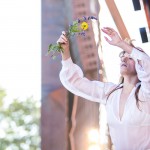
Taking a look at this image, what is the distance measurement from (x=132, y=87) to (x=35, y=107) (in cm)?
387

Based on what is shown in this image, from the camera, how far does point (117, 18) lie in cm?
209

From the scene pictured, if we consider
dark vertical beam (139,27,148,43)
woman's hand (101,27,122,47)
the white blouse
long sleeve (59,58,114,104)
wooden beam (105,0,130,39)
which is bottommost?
the white blouse

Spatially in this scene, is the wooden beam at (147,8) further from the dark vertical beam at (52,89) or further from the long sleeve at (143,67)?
the long sleeve at (143,67)

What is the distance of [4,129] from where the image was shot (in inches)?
203

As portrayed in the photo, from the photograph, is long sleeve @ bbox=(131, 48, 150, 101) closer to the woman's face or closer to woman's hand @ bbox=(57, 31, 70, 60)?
the woman's face

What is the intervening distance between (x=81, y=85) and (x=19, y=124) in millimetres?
3699

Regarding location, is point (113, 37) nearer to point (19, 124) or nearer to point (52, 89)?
point (52, 89)

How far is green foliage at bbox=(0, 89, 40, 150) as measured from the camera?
5074 millimetres

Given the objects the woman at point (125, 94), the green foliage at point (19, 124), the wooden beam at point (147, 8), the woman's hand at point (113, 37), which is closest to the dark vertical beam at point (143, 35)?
the wooden beam at point (147, 8)

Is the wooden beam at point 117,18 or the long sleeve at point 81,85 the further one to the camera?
the wooden beam at point 117,18

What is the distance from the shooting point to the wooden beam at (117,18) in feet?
6.56

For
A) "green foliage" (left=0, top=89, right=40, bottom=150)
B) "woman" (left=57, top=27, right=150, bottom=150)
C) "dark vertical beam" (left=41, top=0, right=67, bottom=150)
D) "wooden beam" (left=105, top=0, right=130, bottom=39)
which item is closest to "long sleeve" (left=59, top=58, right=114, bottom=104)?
"woman" (left=57, top=27, right=150, bottom=150)

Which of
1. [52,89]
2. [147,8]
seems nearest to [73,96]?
[52,89]

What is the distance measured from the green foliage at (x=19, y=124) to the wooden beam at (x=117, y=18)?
3.19 metres
